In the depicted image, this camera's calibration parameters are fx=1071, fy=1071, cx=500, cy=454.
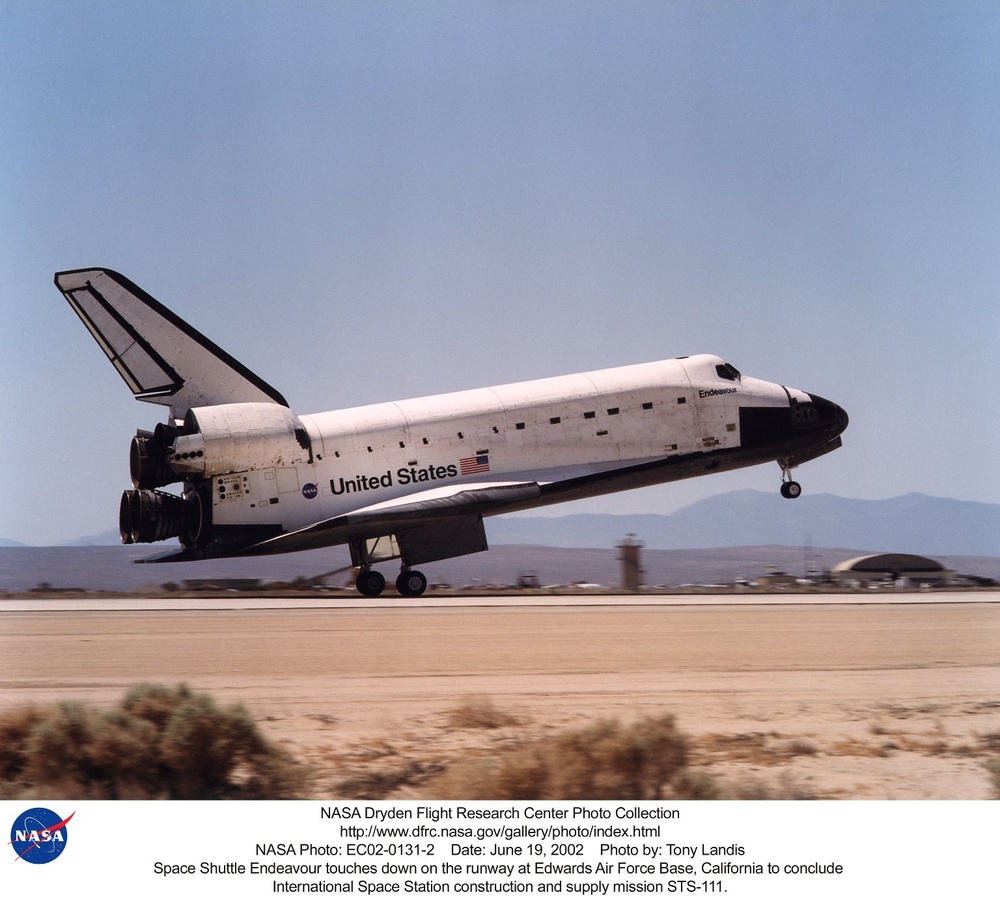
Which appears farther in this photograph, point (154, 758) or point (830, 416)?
point (830, 416)

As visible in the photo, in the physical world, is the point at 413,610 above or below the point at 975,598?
above

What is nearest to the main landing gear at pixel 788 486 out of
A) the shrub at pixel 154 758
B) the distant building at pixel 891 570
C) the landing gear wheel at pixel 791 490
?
the landing gear wheel at pixel 791 490

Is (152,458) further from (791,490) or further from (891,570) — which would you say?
(891,570)

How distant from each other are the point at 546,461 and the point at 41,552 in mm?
101066

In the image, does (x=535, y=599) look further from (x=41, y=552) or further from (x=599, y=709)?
(x=41, y=552)

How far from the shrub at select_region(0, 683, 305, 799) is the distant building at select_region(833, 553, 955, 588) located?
107 feet

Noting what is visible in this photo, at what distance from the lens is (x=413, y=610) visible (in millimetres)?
22109

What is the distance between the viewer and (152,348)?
83.9ft

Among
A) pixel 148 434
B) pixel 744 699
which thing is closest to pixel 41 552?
pixel 148 434

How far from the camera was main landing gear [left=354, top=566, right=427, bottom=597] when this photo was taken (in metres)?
26.4

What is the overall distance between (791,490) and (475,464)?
8.97 m

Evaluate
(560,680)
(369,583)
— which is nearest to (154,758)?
(560,680)
